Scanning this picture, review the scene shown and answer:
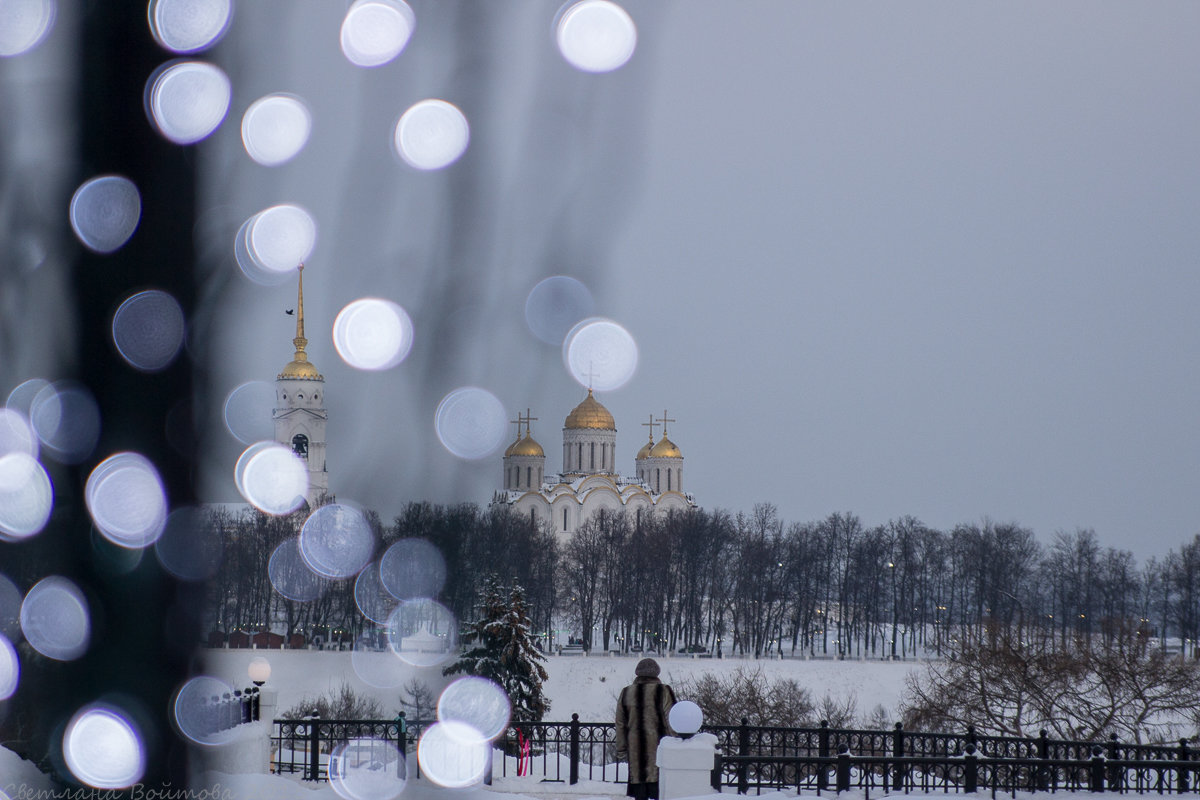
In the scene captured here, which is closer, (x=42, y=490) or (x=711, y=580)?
(x=42, y=490)

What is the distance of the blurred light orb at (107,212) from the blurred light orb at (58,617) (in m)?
0.55

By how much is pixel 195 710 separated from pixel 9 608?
48 cm

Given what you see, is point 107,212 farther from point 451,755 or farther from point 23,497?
point 451,755

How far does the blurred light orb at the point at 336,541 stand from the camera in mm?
1785

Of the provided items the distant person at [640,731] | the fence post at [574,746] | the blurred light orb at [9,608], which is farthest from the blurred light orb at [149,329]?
the fence post at [574,746]

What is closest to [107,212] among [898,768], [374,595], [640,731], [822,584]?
[374,595]

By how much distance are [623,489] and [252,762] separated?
71908 mm

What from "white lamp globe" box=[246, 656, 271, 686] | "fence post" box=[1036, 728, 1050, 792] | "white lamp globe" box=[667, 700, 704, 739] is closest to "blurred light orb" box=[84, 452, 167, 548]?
"white lamp globe" box=[246, 656, 271, 686]

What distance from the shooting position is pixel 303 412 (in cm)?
186

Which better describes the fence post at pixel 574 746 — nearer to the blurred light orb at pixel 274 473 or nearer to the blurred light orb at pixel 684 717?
the blurred light orb at pixel 684 717

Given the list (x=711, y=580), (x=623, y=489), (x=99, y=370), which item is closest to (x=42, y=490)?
(x=99, y=370)

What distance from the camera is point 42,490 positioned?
1.89 metres

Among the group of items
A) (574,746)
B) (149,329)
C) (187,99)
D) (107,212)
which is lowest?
(574,746)

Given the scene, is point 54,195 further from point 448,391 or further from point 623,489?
point 623,489
